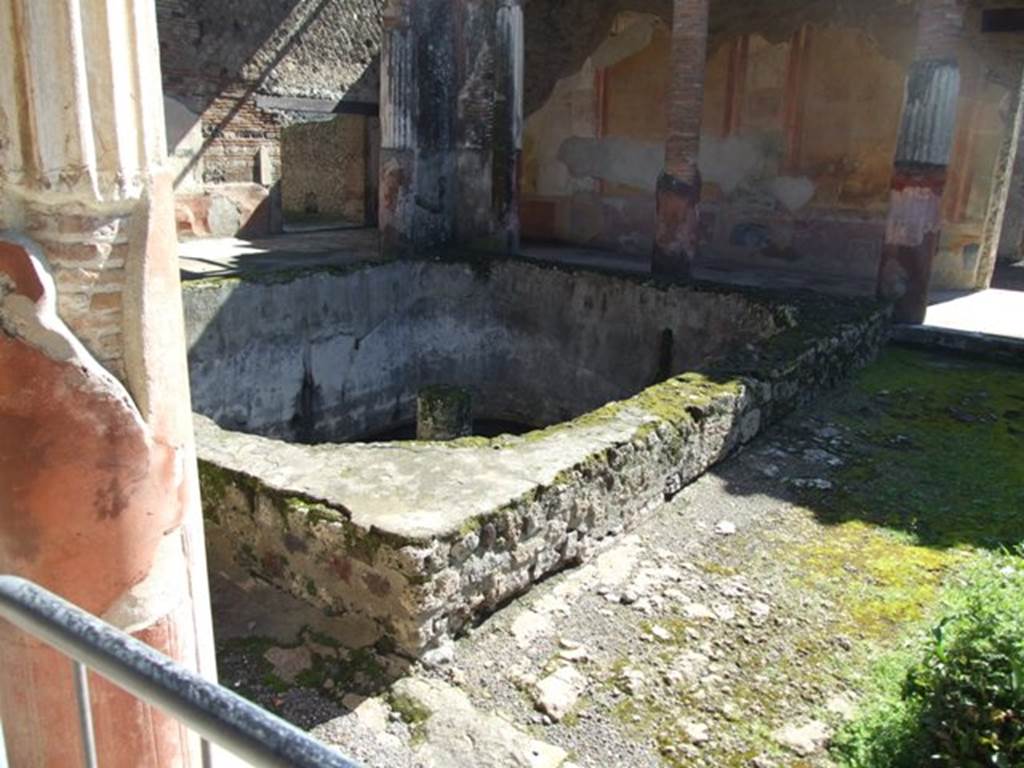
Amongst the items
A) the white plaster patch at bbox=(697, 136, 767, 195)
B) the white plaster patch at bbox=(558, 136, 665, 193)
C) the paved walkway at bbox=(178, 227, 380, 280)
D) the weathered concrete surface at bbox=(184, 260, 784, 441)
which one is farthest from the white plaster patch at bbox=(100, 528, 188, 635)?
the white plaster patch at bbox=(558, 136, 665, 193)

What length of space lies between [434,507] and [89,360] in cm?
184

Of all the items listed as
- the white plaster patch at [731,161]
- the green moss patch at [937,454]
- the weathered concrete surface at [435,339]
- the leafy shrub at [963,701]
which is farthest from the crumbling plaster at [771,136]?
the leafy shrub at [963,701]

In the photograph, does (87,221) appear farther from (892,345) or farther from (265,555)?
(892,345)

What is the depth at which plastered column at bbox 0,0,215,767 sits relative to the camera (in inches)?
75.2

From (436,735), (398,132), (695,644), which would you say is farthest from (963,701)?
(398,132)

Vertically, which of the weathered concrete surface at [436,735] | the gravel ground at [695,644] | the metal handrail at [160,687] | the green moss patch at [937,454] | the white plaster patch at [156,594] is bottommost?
the weathered concrete surface at [436,735]

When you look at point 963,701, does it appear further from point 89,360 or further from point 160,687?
point 89,360

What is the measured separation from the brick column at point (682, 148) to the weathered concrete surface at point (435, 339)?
Answer: 96 cm

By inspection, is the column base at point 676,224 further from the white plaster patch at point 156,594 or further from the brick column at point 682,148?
the white plaster patch at point 156,594

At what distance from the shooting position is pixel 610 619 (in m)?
3.83

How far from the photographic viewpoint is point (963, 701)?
2674 millimetres

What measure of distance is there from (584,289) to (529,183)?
4.81m

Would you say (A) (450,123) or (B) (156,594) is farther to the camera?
(A) (450,123)

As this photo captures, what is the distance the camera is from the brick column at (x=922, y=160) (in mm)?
7785
